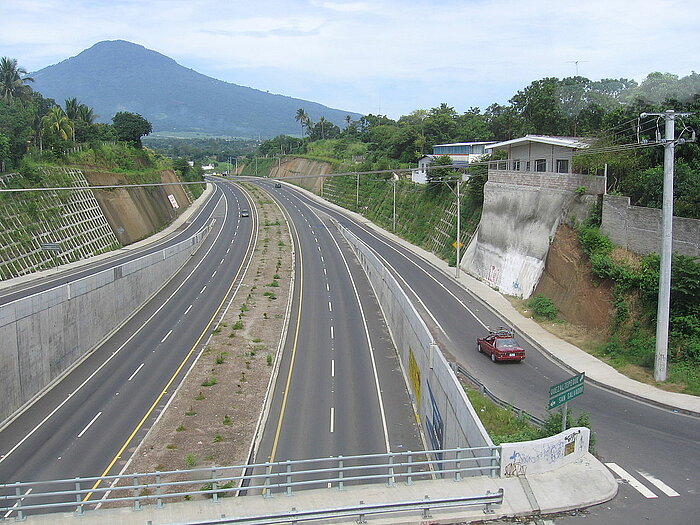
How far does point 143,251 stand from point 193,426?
48.0 m

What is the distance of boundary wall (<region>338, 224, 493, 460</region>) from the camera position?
19172 millimetres

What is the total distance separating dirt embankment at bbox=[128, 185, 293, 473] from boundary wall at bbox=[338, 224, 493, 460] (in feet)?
24.6

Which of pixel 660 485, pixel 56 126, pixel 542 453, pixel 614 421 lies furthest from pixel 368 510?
pixel 56 126

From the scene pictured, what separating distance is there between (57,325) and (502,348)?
23.9 m

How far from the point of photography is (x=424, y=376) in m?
29.1

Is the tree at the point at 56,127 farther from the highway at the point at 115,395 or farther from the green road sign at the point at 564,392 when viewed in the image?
the green road sign at the point at 564,392

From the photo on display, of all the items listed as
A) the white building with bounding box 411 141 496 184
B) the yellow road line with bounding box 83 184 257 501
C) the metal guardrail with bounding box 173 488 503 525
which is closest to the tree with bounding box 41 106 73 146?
the yellow road line with bounding box 83 184 257 501

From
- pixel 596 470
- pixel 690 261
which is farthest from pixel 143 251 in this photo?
pixel 596 470

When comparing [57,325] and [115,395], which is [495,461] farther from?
[57,325]

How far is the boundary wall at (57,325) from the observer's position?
32.0 metres

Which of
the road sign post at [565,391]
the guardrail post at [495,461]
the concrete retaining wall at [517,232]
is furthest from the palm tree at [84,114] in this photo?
the guardrail post at [495,461]

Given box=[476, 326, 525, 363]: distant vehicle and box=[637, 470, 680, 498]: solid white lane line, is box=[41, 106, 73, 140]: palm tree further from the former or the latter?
box=[637, 470, 680, 498]: solid white lane line

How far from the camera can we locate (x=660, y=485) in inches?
675

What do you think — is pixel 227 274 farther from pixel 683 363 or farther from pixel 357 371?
pixel 683 363
